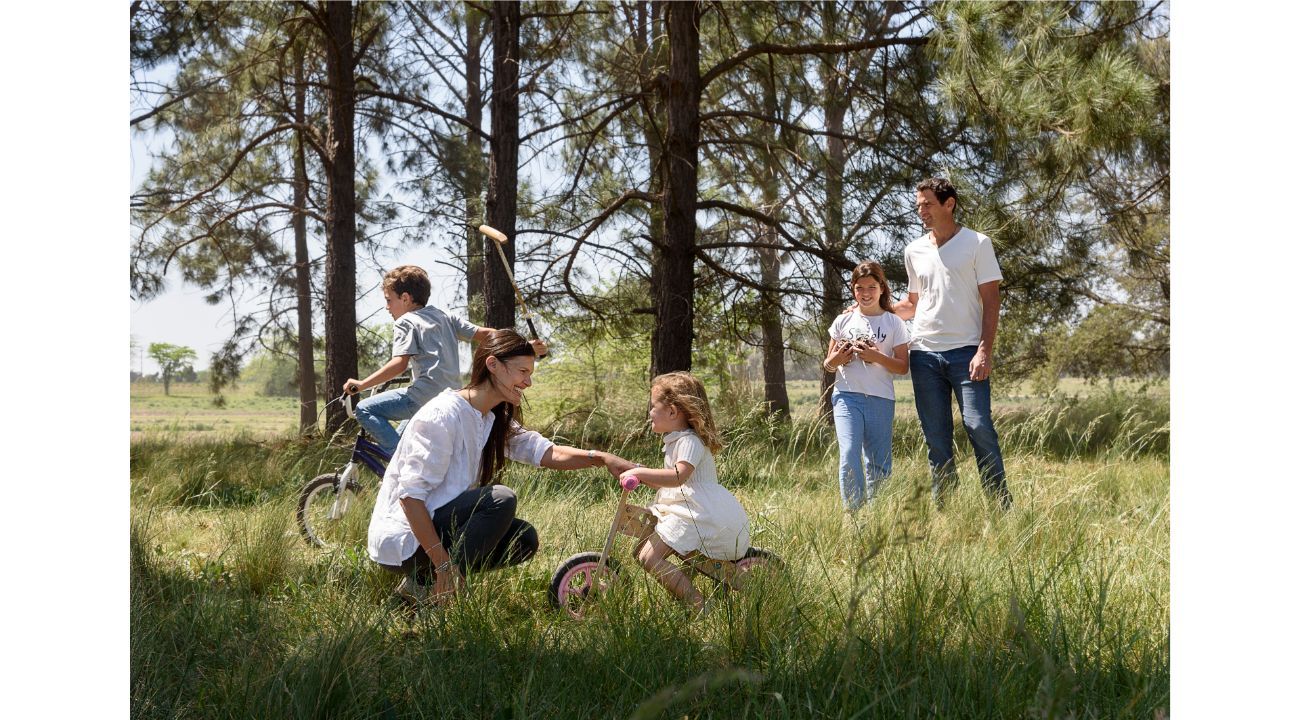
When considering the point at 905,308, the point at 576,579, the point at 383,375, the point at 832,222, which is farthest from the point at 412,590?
the point at 832,222

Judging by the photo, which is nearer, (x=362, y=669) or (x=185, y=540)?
(x=362, y=669)

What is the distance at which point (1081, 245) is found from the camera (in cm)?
809

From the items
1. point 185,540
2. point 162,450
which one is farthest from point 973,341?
point 162,450

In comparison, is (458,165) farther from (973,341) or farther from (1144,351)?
(1144,351)

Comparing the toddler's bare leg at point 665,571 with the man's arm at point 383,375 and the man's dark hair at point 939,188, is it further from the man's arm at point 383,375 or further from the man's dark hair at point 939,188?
the man's dark hair at point 939,188

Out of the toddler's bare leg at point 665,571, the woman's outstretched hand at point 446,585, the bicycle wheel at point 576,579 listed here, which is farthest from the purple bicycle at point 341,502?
the toddler's bare leg at point 665,571

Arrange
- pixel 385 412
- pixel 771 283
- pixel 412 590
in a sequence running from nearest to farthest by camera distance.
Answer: pixel 412 590, pixel 385 412, pixel 771 283

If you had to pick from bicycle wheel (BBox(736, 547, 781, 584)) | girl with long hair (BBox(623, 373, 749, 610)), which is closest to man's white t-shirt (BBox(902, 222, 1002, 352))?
girl with long hair (BBox(623, 373, 749, 610))

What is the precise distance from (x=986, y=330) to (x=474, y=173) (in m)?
9.48

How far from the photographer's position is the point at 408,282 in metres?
4.25

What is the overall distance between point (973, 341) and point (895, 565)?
1.77m

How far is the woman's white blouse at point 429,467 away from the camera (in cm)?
276

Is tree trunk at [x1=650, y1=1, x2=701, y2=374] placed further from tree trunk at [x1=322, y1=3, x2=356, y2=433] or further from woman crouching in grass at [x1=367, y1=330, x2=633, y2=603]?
woman crouching in grass at [x1=367, y1=330, x2=633, y2=603]

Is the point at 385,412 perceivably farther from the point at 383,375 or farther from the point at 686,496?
the point at 686,496
